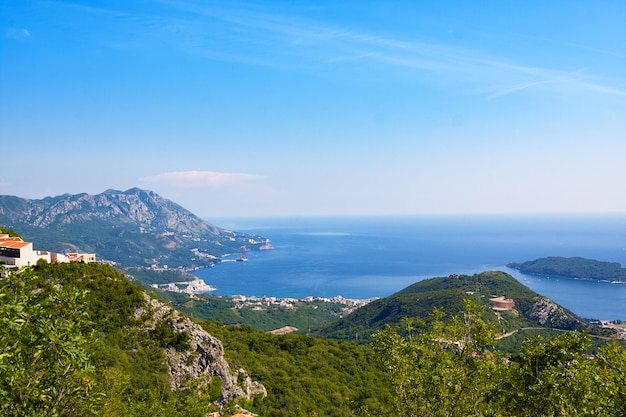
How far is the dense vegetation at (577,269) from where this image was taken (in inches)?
5438

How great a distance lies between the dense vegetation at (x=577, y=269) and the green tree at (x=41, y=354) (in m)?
170

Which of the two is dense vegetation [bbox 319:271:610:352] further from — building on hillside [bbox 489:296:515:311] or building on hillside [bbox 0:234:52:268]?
building on hillside [bbox 0:234:52:268]

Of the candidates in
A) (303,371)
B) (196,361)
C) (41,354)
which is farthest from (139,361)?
(41,354)

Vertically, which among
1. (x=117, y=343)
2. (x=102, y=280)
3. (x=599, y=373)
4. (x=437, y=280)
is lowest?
(x=437, y=280)

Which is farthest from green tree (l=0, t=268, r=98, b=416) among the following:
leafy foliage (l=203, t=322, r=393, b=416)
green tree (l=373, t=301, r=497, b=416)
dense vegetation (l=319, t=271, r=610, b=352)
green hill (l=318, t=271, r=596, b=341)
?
green hill (l=318, t=271, r=596, b=341)

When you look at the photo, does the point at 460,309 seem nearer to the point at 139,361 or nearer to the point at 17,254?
the point at 139,361

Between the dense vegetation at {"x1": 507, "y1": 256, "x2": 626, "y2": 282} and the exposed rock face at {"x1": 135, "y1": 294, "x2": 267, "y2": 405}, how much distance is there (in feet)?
501

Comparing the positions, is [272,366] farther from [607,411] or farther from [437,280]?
[437,280]

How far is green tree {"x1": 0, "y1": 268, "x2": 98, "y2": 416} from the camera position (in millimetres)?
5082

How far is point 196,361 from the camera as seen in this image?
25.4 m

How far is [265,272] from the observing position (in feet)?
587

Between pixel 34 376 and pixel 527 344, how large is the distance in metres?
8.09

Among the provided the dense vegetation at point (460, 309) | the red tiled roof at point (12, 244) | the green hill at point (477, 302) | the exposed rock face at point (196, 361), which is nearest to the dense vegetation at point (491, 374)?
the exposed rock face at point (196, 361)

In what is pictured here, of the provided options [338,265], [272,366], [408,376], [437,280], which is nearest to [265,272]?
[338,265]
